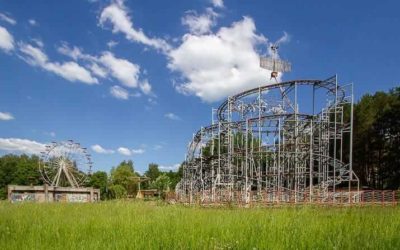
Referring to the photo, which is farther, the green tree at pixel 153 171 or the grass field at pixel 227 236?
the green tree at pixel 153 171

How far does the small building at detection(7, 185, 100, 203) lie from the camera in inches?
1859

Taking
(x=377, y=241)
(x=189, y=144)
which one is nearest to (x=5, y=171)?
(x=189, y=144)

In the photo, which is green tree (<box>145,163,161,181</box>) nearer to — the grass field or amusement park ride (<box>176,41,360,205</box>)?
amusement park ride (<box>176,41,360,205</box>)

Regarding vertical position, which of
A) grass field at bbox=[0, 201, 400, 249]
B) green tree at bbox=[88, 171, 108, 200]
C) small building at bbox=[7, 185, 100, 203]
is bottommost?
green tree at bbox=[88, 171, 108, 200]

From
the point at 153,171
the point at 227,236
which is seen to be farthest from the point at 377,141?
the point at 153,171

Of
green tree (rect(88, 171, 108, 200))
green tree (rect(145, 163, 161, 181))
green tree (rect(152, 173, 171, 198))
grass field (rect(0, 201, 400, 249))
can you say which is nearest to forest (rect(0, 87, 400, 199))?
green tree (rect(152, 173, 171, 198))

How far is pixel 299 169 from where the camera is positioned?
1615 inches

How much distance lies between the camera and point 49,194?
52031 millimetres

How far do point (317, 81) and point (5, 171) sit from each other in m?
89.6

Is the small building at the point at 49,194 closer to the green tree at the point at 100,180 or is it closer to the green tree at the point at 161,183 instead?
the green tree at the point at 161,183

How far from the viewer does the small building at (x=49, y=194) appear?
155ft

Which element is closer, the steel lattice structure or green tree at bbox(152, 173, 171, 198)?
the steel lattice structure

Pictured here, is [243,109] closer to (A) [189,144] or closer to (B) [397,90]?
(A) [189,144]

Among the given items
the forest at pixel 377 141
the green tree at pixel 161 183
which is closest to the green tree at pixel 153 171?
the green tree at pixel 161 183
